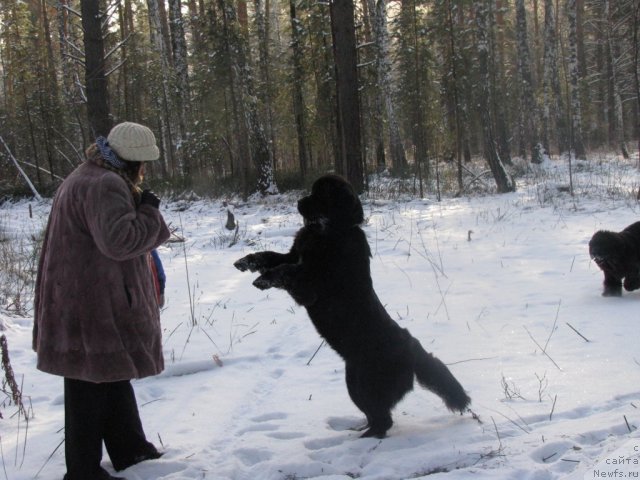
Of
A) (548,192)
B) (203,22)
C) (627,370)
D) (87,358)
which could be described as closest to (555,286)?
(627,370)

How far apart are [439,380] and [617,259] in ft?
11.5

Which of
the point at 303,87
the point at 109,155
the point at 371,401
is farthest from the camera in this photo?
the point at 303,87

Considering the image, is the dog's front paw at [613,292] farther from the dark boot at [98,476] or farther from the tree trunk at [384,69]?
the tree trunk at [384,69]

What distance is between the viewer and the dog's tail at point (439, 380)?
3.32m

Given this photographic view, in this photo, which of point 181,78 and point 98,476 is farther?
point 181,78

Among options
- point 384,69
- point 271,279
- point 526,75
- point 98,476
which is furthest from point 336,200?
point 526,75

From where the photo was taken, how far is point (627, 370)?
12.7 feet

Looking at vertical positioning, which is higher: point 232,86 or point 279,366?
point 232,86

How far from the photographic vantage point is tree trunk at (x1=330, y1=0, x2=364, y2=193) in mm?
11082

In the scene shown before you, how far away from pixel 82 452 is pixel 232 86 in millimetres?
16816

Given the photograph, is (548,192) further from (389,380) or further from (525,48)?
(525,48)

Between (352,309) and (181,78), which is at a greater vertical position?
(181,78)

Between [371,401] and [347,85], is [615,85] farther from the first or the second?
[371,401]

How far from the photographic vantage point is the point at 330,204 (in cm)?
324
